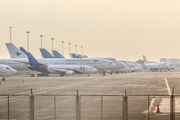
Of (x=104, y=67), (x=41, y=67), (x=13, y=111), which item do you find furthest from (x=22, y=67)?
(x=13, y=111)

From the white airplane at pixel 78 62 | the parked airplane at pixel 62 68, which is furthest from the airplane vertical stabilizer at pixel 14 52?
the parked airplane at pixel 62 68

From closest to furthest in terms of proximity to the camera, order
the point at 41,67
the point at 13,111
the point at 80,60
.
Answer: the point at 13,111
the point at 41,67
the point at 80,60

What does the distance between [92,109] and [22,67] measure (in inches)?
3429

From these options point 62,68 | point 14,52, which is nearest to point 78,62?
point 62,68

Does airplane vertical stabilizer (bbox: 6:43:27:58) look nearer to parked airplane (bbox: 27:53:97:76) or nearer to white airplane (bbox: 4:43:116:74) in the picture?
white airplane (bbox: 4:43:116:74)

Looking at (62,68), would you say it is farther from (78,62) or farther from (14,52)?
(14,52)

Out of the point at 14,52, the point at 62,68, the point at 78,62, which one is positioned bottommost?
the point at 62,68

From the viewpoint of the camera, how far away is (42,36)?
444 ft

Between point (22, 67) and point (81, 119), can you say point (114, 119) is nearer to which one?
point (81, 119)

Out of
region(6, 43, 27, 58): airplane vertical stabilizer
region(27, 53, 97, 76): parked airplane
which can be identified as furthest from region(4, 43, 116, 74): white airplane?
region(6, 43, 27, 58): airplane vertical stabilizer

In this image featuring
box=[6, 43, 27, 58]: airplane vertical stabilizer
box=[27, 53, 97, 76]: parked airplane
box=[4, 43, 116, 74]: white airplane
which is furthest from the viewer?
box=[6, 43, 27, 58]: airplane vertical stabilizer

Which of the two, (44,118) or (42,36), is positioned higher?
(42,36)

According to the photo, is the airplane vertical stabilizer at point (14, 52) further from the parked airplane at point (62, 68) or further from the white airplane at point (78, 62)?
the parked airplane at point (62, 68)

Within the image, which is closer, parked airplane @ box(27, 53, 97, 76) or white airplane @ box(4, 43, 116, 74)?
parked airplane @ box(27, 53, 97, 76)
